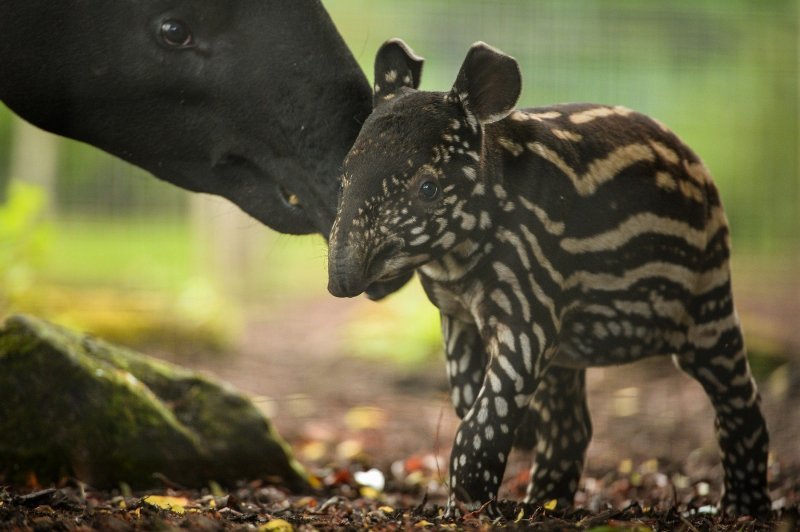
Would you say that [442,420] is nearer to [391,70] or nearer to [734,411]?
[734,411]

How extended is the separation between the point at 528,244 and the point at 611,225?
0.35m

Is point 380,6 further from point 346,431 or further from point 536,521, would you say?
point 536,521

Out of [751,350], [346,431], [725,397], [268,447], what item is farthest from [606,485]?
[751,350]

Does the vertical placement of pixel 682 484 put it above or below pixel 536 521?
below

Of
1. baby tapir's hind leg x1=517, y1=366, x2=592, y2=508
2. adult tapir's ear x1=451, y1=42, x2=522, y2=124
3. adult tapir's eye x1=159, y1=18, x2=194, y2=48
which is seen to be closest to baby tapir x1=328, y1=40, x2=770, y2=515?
adult tapir's ear x1=451, y1=42, x2=522, y2=124

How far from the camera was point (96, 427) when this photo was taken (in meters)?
4.14

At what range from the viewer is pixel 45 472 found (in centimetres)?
405

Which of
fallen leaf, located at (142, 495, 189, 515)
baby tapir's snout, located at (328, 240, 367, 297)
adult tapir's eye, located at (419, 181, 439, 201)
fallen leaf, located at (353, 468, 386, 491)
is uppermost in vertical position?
adult tapir's eye, located at (419, 181, 439, 201)

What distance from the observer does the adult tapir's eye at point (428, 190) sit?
3.07 metres

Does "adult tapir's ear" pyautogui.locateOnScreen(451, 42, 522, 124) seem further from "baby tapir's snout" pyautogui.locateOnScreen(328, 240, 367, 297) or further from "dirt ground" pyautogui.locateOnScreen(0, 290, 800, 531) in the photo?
"dirt ground" pyautogui.locateOnScreen(0, 290, 800, 531)

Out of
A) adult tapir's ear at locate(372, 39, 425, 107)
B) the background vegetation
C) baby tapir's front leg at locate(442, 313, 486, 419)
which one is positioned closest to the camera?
adult tapir's ear at locate(372, 39, 425, 107)

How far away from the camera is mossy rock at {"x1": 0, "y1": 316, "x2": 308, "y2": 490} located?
4.08 metres

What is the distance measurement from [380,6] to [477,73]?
8373 mm

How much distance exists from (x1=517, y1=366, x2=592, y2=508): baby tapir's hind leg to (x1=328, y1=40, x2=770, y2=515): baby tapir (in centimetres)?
16
